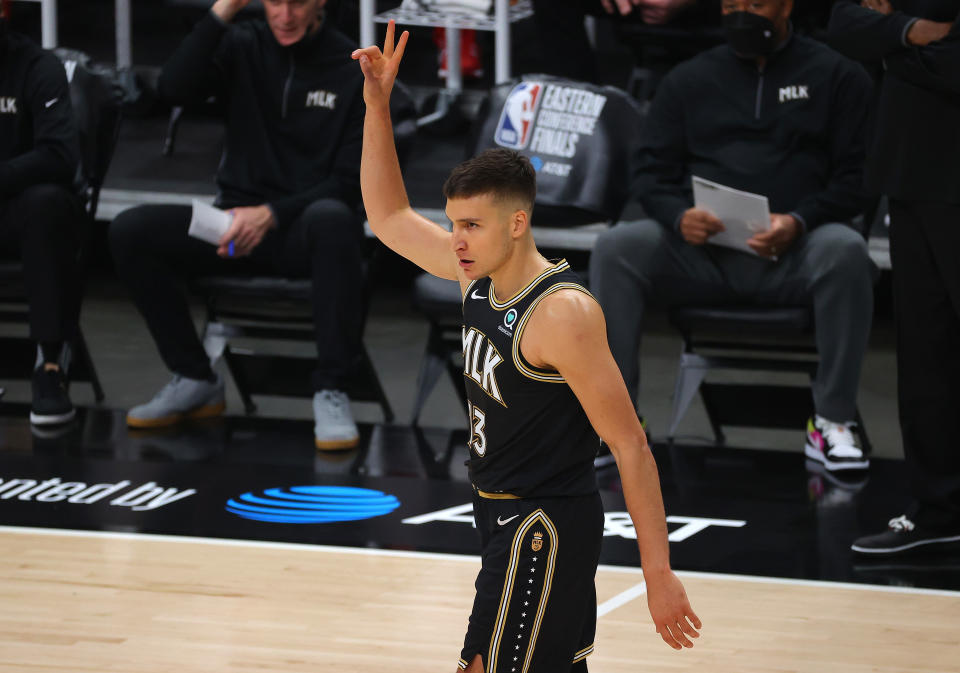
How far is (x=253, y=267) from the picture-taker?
17.0ft

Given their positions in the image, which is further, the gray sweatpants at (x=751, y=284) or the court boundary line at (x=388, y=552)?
the gray sweatpants at (x=751, y=284)

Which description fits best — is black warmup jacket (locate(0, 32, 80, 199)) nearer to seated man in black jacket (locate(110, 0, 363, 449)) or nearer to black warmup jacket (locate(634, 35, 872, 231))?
seated man in black jacket (locate(110, 0, 363, 449))

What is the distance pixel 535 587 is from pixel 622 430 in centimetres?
32

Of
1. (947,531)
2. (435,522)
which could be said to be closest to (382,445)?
(435,522)

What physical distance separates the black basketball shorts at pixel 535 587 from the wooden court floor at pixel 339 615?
30.5 inches

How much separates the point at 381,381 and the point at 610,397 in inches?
139

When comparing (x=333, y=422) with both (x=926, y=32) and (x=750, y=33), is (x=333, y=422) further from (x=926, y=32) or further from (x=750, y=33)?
(x=926, y=32)

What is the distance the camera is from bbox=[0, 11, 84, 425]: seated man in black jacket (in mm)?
5184

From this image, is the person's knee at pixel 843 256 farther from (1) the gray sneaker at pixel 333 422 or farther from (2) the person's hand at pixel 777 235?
(1) the gray sneaker at pixel 333 422

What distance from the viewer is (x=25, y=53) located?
5391 mm

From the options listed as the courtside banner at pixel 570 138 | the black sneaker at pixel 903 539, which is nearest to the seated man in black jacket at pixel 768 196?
the courtside banner at pixel 570 138

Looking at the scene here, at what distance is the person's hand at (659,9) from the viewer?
6.21m

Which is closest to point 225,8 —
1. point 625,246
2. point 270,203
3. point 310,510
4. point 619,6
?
point 270,203

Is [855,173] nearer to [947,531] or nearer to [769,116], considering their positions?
[769,116]
